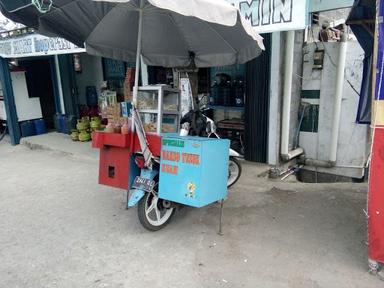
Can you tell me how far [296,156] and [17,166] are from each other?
5413 millimetres

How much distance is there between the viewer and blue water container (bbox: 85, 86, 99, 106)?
9891mm

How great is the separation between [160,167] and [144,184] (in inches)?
10.2

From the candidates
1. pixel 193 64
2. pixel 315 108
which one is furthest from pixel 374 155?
pixel 315 108

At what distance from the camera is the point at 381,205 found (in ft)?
8.97

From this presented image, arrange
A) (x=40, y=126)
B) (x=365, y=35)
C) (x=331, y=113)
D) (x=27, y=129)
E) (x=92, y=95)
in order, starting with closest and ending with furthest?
(x=365, y=35)
(x=331, y=113)
(x=27, y=129)
(x=40, y=126)
(x=92, y=95)

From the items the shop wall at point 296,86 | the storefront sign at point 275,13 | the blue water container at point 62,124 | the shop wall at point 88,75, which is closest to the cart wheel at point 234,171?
the shop wall at point 296,86

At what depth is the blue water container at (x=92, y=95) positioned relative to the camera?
9.89 meters

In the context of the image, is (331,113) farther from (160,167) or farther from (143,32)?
(160,167)

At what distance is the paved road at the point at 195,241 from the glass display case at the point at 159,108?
42.8 inches

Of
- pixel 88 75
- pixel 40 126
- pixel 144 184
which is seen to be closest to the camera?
pixel 144 184

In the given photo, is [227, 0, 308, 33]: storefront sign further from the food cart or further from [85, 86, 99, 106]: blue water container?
[85, 86, 99, 106]: blue water container

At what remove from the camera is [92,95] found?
32.5ft

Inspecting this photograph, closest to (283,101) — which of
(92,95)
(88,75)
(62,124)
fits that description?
(92,95)

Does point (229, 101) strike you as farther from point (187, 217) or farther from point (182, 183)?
point (182, 183)
